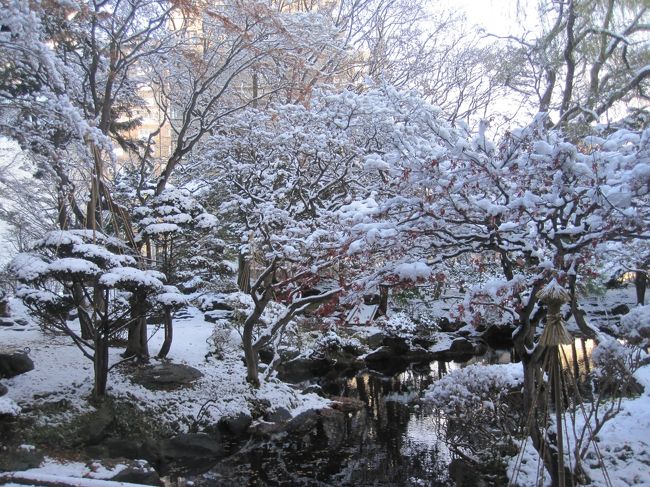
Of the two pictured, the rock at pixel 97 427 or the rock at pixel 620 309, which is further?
the rock at pixel 620 309

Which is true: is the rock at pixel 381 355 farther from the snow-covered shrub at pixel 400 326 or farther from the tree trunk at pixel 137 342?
the tree trunk at pixel 137 342

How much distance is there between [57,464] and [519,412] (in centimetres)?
580

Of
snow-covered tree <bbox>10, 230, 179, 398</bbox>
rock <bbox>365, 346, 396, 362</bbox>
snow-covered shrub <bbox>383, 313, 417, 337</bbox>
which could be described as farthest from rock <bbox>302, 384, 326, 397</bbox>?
snow-covered shrub <bbox>383, 313, 417, 337</bbox>

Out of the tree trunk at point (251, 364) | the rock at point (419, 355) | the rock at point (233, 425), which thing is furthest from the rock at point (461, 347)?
the rock at point (233, 425)

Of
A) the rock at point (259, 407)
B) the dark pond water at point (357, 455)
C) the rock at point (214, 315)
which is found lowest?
the dark pond water at point (357, 455)

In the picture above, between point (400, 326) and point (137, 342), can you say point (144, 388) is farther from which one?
point (400, 326)

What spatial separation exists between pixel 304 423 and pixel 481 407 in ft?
13.0

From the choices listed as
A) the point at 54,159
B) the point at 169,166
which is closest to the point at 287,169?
the point at 169,166

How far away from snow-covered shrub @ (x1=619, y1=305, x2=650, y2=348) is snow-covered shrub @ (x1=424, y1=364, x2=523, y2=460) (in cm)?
189

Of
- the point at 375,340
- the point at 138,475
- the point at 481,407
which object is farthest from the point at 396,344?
the point at 138,475

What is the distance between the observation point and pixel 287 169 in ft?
33.8

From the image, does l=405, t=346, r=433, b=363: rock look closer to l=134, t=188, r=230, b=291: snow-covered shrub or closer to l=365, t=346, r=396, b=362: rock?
l=365, t=346, r=396, b=362: rock

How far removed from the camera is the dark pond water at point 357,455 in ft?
22.8

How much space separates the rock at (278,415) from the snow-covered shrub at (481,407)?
3207mm
